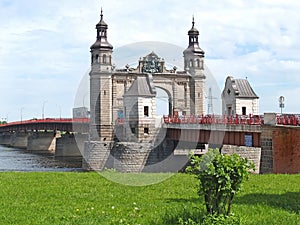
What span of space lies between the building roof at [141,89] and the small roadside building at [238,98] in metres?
9.66

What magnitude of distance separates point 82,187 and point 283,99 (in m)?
22.5

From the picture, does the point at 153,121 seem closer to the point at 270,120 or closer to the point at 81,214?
the point at 270,120

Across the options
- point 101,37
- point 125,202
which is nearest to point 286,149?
point 125,202

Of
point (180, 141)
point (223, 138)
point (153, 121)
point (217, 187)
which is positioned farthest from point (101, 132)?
point (217, 187)

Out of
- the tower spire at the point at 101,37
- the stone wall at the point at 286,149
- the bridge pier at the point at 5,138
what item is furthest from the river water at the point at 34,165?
the bridge pier at the point at 5,138

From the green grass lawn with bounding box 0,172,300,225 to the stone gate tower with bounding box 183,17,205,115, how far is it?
144ft

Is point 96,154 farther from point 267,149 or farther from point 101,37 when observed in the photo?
point 267,149

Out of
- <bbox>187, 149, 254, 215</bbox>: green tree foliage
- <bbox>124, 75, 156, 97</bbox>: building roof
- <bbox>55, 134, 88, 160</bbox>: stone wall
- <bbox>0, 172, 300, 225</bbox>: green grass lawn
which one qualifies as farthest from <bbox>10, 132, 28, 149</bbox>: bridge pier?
<bbox>187, 149, 254, 215</bbox>: green tree foliage

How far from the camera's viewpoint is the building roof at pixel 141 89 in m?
55.1

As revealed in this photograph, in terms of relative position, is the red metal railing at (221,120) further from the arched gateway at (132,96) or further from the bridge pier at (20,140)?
the bridge pier at (20,140)

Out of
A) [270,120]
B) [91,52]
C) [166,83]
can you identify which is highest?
[91,52]

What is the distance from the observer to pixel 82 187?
17.8m

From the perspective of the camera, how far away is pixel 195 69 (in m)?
63.8

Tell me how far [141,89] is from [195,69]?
1172 centimetres
